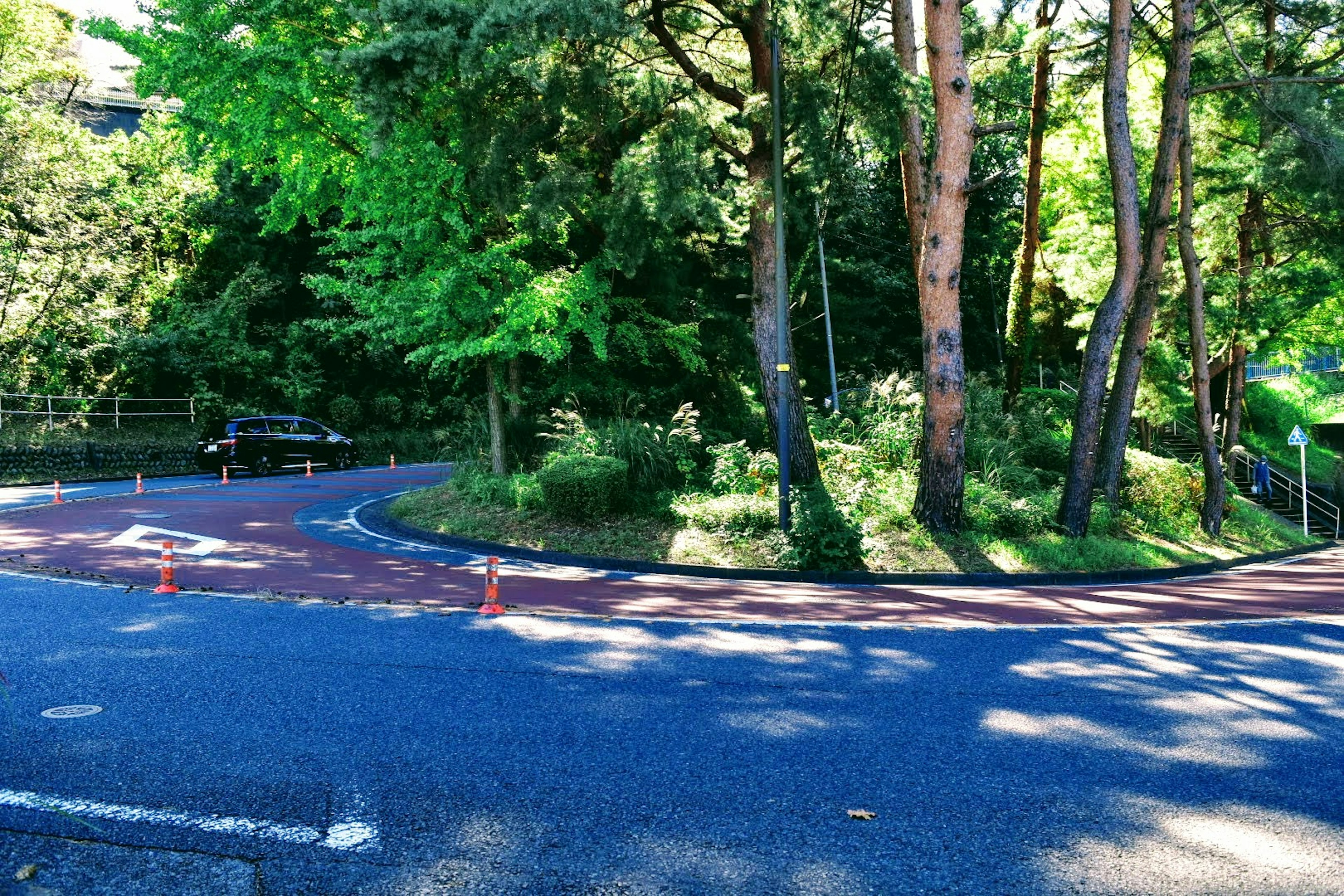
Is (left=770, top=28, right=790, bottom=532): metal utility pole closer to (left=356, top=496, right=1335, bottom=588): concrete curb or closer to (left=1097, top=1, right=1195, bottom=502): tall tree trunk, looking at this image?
(left=356, top=496, right=1335, bottom=588): concrete curb

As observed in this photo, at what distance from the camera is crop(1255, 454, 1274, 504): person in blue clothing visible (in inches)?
1427

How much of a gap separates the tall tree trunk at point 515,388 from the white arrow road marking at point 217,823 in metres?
16.2

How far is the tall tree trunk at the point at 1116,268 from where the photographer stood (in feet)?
53.4

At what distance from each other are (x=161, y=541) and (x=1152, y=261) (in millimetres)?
18780

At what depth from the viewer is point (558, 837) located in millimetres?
4223

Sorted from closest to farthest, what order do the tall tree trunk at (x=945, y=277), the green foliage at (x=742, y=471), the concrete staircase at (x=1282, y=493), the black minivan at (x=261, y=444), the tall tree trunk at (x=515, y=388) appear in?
the tall tree trunk at (x=945, y=277) → the green foliage at (x=742, y=471) → the tall tree trunk at (x=515, y=388) → the black minivan at (x=261, y=444) → the concrete staircase at (x=1282, y=493)

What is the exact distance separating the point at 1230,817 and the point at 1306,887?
0.72 m

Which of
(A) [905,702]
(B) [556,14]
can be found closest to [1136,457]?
(B) [556,14]

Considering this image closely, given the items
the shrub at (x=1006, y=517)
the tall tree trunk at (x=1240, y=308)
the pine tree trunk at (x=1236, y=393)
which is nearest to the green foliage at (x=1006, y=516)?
the shrub at (x=1006, y=517)

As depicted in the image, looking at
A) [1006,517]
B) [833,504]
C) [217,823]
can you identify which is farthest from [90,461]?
[217,823]

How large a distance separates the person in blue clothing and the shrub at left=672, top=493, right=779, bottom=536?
96.2 feet

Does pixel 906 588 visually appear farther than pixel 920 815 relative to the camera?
Yes

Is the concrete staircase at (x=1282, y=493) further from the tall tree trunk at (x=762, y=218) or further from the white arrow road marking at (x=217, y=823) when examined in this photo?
the white arrow road marking at (x=217, y=823)

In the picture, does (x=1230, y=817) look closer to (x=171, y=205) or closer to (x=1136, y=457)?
(x=1136, y=457)
